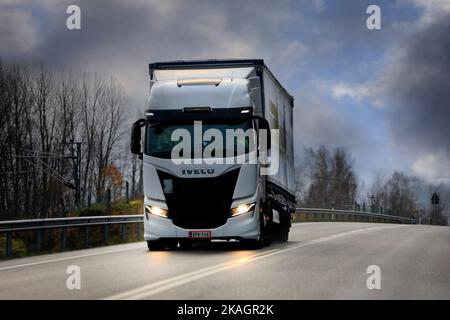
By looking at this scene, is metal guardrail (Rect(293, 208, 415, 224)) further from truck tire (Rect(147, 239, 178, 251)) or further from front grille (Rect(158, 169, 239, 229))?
front grille (Rect(158, 169, 239, 229))

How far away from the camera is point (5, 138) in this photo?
64.8m

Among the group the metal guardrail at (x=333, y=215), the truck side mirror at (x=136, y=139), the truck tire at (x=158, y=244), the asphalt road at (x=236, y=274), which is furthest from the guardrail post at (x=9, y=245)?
the metal guardrail at (x=333, y=215)

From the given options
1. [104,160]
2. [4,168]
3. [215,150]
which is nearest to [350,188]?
[104,160]

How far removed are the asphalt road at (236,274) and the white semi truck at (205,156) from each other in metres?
0.67

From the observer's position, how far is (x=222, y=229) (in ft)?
53.8

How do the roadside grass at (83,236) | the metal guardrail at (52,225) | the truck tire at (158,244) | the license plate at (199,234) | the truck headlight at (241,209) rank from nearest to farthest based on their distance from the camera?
1. the license plate at (199,234)
2. the truck headlight at (241,209)
3. the truck tire at (158,244)
4. the metal guardrail at (52,225)
5. the roadside grass at (83,236)

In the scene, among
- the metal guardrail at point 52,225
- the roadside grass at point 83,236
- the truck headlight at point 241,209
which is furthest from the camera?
the roadside grass at point 83,236

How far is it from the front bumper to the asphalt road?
1.34 feet

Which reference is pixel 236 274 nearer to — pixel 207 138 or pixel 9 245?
pixel 207 138

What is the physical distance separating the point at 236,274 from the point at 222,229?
4.79 m

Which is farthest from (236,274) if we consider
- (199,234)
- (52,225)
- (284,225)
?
(284,225)

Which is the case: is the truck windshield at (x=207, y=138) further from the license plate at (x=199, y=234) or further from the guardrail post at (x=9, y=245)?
the guardrail post at (x=9, y=245)

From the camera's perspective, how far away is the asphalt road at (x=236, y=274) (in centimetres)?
940
